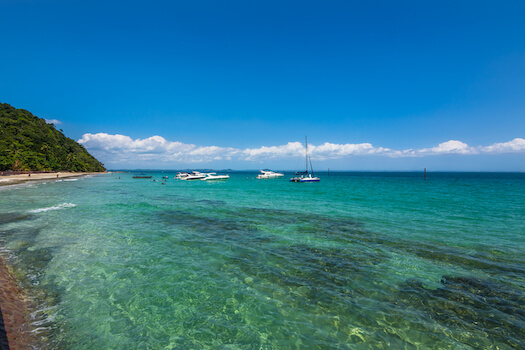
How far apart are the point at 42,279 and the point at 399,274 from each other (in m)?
13.2

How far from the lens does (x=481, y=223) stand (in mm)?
18016

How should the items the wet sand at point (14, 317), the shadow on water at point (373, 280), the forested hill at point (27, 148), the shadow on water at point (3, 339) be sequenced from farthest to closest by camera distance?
the forested hill at point (27, 148) < the shadow on water at point (373, 280) < the wet sand at point (14, 317) < the shadow on water at point (3, 339)

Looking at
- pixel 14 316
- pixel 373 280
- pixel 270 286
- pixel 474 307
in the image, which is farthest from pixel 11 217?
pixel 474 307

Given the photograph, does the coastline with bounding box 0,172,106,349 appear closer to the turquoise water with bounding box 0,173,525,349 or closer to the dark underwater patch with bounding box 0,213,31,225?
the turquoise water with bounding box 0,173,525,349

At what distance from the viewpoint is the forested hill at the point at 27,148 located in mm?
83812

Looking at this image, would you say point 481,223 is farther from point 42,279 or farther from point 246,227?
point 42,279

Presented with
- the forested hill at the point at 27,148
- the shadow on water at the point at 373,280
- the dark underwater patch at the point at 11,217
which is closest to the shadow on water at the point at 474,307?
the shadow on water at the point at 373,280

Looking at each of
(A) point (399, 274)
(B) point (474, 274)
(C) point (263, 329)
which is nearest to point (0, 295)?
(C) point (263, 329)

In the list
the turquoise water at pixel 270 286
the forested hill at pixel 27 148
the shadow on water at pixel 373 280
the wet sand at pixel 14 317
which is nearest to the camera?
the wet sand at pixel 14 317

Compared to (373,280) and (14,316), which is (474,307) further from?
(14,316)

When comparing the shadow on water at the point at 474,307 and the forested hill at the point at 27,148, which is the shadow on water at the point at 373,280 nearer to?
the shadow on water at the point at 474,307

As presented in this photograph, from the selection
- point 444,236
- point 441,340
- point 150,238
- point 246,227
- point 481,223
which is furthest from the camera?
point 481,223

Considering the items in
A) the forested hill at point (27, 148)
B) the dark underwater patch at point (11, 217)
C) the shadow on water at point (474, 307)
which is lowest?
the shadow on water at point (474, 307)

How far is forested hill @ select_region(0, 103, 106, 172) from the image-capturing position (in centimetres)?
8381
